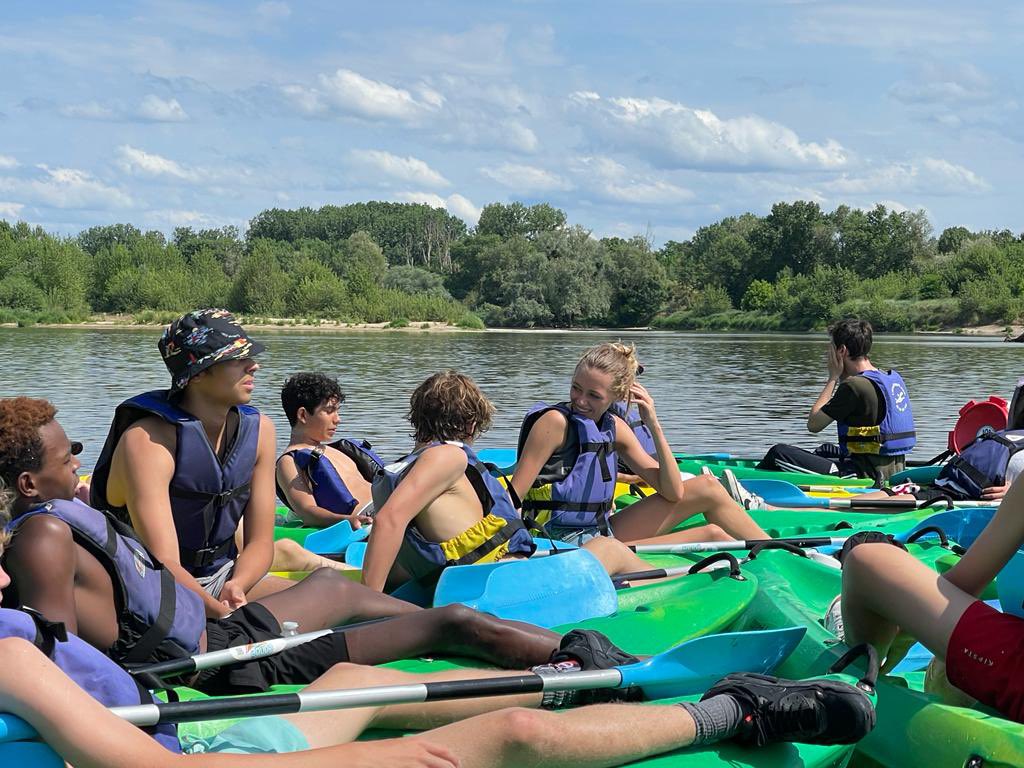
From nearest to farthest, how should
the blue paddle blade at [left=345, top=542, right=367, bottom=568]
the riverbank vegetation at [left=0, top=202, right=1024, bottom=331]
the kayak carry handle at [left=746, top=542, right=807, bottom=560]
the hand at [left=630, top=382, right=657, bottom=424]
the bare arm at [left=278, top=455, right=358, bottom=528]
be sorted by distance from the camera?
the kayak carry handle at [left=746, top=542, right=807, bottom=560] < the blue paddle blade at [left=345, top=542, right=367, bottom=568] < the hand at [left=630, top=382, right=657, bottom=424] < the bare arm at [left=278, top=455, right=358, bottom=528] < the riverbank vegetation at [left=0, top=202, right=1024, bottom=331]

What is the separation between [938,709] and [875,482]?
4664 millimetres

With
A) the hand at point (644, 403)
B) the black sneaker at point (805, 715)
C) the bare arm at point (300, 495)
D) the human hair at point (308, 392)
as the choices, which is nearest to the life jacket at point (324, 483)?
the bare arm at point (300, 495)

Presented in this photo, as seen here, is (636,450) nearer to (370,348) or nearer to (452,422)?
(452,422)

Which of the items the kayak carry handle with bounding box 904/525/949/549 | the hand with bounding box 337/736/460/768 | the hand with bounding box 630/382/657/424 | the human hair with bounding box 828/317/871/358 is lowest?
the kayak carry handle with bounding box 904/525/949/549

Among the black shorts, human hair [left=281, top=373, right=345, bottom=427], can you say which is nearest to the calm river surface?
human hair [left=281, top=373, right=345, bottom=427]

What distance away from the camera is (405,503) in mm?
3926

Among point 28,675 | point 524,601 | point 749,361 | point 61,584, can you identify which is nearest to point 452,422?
point 524,601

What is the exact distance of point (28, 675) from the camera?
2135 millimetres

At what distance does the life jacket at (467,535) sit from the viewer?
412cm

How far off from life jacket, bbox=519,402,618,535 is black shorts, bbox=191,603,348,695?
6.32 feet

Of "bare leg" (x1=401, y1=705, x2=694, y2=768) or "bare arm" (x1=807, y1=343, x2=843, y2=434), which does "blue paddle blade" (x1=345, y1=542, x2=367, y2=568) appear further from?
"bare arm" (x1=807, y1=343, x2=843, y2=434)

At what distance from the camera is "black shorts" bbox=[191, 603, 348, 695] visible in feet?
10.8

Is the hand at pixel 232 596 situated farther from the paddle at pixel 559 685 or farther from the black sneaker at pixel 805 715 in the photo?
the black sneaker at pixel 805 715

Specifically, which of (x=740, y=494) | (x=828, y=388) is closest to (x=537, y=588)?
(x=740, y=494)
